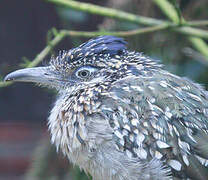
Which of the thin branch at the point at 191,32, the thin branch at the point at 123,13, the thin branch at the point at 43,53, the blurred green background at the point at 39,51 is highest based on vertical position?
the blurred green background at the point at 39,51

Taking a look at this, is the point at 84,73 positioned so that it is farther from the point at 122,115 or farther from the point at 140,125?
the point at 140,125

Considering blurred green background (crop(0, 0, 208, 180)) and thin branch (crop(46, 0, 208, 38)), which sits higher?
blurred green background (crop(0, 0, 208, 180))

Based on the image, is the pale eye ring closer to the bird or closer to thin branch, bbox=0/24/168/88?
the bird

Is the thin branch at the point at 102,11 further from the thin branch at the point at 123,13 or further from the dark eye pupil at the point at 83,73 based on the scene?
the dark eye pupil at the point at 83,73

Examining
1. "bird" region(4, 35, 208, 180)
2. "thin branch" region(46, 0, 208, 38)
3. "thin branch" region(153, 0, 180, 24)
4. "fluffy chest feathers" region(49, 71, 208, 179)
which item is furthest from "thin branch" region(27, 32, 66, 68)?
"thin branch" region(153, 0, 180, 24)

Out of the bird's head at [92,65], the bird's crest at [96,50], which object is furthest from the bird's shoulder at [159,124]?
the bird's crest at [96,50]

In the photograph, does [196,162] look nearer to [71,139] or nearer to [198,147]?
[198,147]

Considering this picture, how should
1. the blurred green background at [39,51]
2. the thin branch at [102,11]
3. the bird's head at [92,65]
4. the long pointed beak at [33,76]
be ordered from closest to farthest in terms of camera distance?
1. the long pointed beak at [33,76]
2. the bird's head at [92,65]
3. the thin branch at [102,11]
4. the blurred green background at [39,51]
